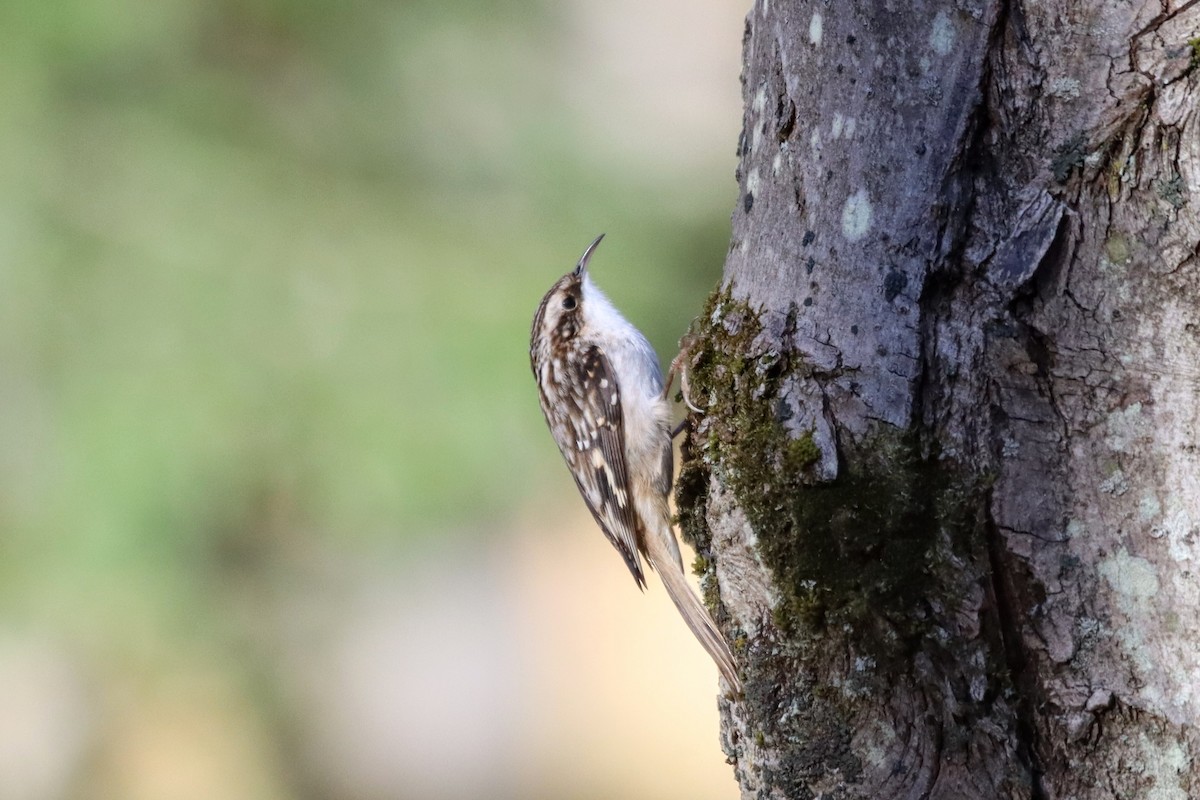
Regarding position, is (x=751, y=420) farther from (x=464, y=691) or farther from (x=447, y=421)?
(x=464, y=691)

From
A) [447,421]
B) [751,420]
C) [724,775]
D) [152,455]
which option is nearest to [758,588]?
[751,420]

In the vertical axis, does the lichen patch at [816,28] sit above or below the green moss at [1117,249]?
above

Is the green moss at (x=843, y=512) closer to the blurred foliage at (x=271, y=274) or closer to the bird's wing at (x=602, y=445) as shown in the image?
the bird's wing at (x=602, y=445)

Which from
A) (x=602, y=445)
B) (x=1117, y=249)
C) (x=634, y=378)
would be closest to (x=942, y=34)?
(x=1117, y=249)

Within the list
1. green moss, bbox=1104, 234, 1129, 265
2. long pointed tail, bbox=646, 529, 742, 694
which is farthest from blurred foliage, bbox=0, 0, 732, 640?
green moss, bbox=1104, 234, 1129, 265

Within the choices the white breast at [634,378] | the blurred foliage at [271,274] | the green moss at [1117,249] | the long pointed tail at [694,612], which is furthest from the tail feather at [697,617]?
the blurred foliage at [271,274]

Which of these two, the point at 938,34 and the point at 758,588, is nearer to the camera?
the point at 938,34
